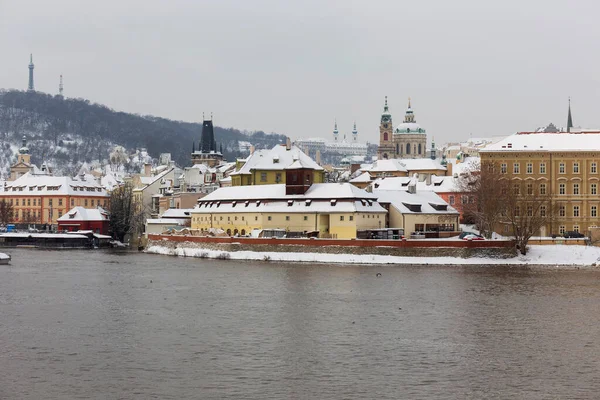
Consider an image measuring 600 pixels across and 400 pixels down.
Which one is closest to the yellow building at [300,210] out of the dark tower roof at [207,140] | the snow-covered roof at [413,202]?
the snow-covered roof at [413,202]

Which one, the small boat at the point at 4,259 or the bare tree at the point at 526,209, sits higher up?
the bare tree at the point at 526,209

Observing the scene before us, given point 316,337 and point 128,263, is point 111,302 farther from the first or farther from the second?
point 128,263

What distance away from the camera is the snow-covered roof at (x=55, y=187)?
125062 mm

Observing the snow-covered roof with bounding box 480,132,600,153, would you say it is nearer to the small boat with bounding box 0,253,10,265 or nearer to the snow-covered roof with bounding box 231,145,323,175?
the snow-covered roof with bounding box 231,145,323,175

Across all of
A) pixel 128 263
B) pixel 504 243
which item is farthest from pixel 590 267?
pixel 128 263

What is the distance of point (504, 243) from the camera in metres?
66.8

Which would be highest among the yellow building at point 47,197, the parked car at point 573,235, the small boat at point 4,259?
the yellow building at point 47,197

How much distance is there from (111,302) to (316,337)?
44.2 ft

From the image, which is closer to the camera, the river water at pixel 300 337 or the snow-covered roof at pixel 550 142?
the river water at pixel 300 337

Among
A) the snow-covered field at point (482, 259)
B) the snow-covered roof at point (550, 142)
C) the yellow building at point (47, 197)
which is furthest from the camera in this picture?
the yellow building at point (47, 197)

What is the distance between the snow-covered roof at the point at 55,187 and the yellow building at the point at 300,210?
155 feet

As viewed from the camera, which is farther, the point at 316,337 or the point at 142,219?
the point at 142,219

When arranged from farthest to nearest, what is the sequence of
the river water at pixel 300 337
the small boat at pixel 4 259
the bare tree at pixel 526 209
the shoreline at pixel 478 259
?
1. the small boat at pixel 4 259
2. the bare tree at pixel 526 209
3. the shoreline at pixel 478 259
4. the river water at pixel 300 337

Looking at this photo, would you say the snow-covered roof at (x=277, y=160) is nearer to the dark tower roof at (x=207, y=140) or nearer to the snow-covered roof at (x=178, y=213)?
the snow-covered roof at (x=178, y=213)
